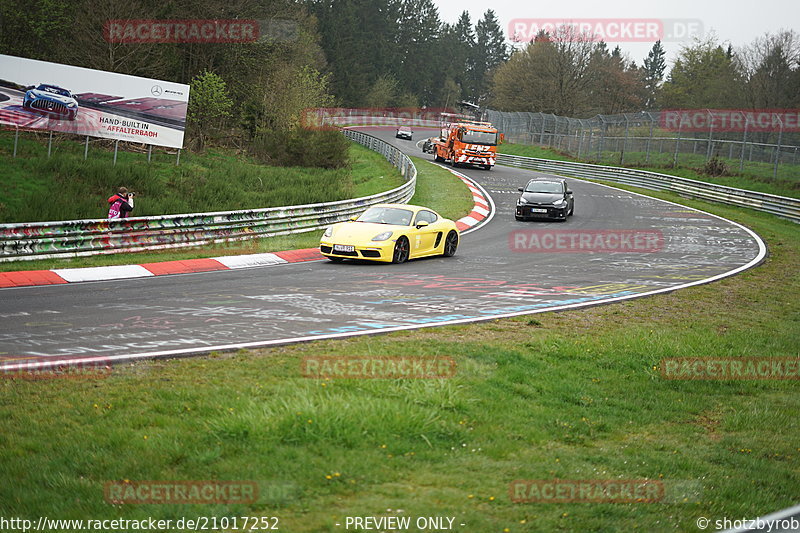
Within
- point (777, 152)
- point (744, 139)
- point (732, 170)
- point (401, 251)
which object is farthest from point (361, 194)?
point (732, 170)

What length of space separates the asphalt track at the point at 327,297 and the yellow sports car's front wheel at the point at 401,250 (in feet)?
0.82

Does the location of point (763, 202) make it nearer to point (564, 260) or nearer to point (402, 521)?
point (564, 260)

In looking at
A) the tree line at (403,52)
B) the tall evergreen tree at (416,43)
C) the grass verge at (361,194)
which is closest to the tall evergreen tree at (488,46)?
the tree line at (403,52)

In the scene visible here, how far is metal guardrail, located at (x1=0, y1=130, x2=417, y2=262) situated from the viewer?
16500 mm

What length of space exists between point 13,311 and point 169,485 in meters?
7.24

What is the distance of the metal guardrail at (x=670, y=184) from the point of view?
107ft

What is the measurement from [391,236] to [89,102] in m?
13.6

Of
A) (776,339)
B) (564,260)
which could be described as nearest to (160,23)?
(564,260)
